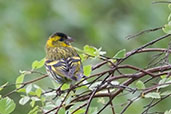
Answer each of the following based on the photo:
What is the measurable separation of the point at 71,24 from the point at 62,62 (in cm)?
189

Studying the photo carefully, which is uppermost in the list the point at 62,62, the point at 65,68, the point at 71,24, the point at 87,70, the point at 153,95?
the point at 71,24

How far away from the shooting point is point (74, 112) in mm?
1754

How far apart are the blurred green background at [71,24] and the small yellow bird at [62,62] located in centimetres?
98

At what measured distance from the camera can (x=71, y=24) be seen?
14.5ft

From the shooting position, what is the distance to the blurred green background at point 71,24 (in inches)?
160

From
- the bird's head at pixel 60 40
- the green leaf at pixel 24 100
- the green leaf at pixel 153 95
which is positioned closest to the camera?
the green leaf at pixel 153 95

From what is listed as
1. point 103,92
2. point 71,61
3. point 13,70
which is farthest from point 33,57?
point 103,92

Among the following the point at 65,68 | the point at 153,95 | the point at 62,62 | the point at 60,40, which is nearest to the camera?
the point at 153,95

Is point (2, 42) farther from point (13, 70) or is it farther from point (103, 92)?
point (103, 92)

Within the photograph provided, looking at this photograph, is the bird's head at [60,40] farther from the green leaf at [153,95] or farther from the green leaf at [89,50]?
the green leaf at [153,95]

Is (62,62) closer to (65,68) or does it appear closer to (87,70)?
(65,68)

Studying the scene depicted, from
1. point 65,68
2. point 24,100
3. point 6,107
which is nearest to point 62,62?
point 65,68

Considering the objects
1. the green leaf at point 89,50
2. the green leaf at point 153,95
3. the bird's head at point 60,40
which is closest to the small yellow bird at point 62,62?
the bird's head at point 60,40

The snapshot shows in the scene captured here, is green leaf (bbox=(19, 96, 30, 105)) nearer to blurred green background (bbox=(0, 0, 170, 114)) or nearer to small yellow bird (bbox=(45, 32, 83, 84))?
small yellow bird (bbox=(45, 32, 83, 84))
